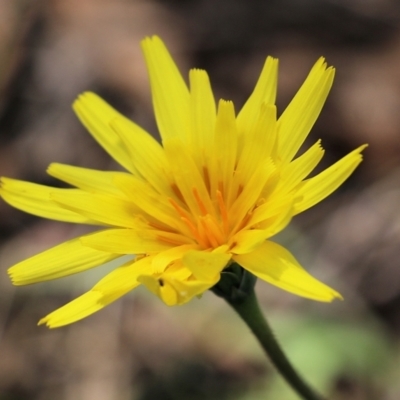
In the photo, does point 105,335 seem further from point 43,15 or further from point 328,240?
point 43,15

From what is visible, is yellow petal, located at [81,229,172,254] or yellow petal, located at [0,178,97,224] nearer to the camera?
yellow petal, located at [81,229,172,254]

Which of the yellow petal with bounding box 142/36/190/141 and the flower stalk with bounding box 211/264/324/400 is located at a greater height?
the yellow petal with bounding box 142/36/190/141

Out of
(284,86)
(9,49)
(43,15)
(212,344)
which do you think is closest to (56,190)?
(212,344)

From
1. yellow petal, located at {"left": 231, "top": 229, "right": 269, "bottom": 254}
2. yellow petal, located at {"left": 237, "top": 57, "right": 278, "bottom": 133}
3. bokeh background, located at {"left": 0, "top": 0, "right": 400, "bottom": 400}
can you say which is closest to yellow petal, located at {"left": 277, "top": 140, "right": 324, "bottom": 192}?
yellow petal, located at {"left": 231, "top": 229, "right": 269, "bottom": 254}

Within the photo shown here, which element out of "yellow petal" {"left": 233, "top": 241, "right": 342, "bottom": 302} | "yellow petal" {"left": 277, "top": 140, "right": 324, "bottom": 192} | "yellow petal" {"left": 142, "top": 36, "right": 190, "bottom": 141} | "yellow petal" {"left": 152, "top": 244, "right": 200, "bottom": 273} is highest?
"yellow petal" {"left": 277, "top": 140, "right": 324, "bottom": 192}

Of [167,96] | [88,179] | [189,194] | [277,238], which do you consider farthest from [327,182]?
[277,238]

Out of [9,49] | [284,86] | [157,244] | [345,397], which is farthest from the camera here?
[9,49]

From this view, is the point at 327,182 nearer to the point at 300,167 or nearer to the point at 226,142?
the point at 300,167

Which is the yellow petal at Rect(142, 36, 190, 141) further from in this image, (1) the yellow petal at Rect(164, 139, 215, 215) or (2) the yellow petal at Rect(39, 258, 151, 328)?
(2) the yellow petal at Rect(39, 258, 151, 328)
